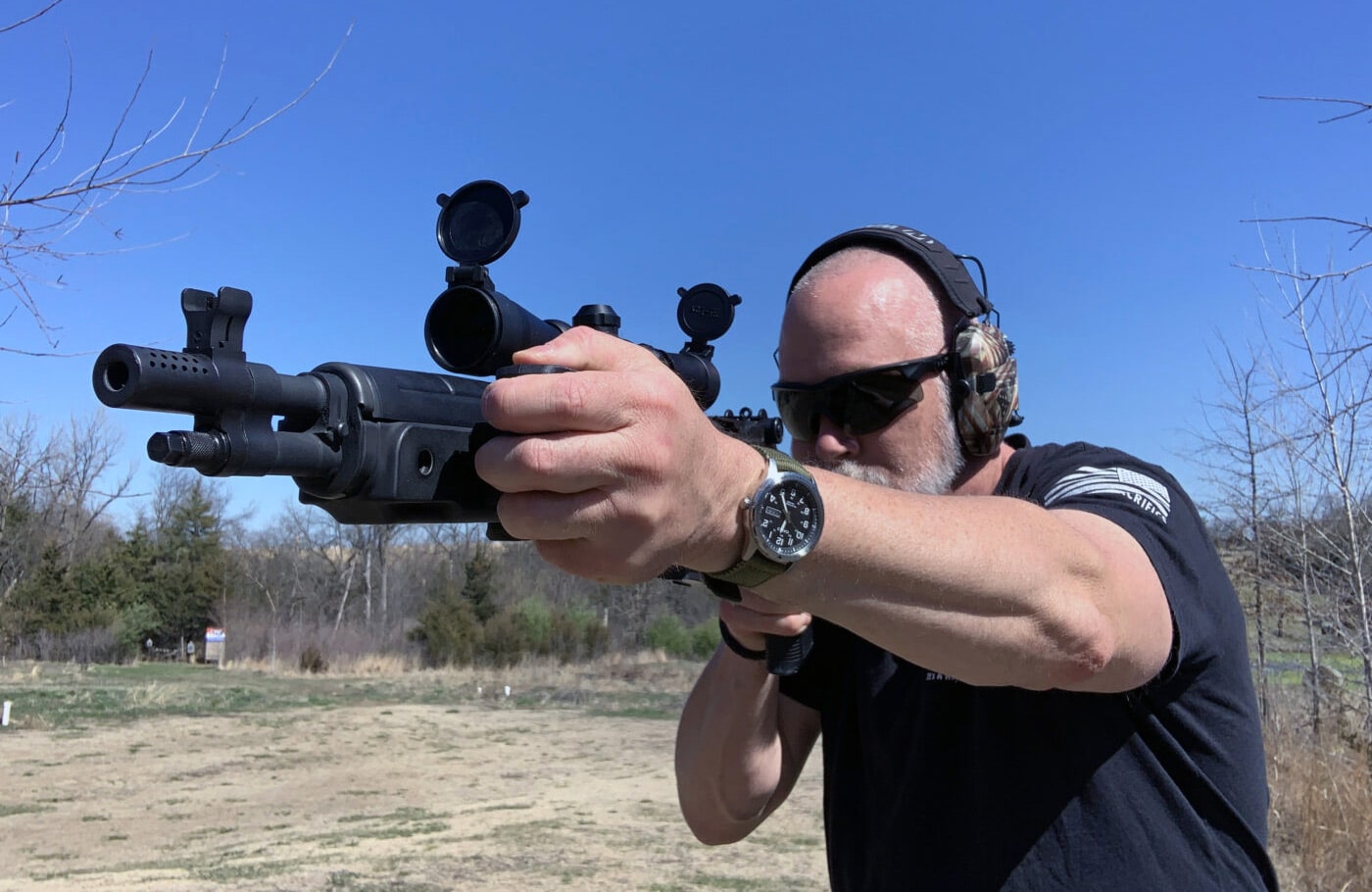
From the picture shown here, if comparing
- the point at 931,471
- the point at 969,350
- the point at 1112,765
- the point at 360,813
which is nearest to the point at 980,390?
the point at 969,350

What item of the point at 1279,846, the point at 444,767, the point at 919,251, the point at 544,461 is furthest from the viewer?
the point at 444,767

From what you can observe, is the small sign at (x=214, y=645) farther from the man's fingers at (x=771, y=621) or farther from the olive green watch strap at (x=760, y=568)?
the olive green watch strap at (x=760, y=568)

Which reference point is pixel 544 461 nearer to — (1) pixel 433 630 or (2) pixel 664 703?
(2) pixel 664 703

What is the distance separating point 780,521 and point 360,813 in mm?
15735

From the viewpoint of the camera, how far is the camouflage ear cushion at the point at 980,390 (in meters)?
2.59

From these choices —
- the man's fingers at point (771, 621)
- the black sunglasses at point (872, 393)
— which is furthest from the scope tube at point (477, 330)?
the man's fingers at point (771, 621)

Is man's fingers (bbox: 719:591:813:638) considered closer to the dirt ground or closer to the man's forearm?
the man's forearm

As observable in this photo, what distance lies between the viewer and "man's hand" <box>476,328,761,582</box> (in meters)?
1.35

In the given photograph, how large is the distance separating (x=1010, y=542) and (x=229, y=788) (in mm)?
18451

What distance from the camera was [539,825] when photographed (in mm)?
14398

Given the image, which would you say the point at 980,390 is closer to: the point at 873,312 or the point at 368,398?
the point at 873,312

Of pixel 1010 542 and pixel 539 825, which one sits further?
pixel 539 825

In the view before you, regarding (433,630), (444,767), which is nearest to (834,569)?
(444,767)

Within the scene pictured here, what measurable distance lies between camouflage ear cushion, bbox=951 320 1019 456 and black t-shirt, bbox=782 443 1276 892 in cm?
22
